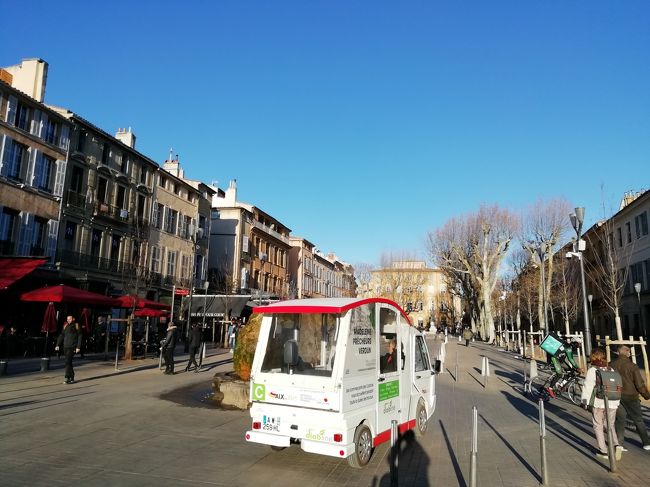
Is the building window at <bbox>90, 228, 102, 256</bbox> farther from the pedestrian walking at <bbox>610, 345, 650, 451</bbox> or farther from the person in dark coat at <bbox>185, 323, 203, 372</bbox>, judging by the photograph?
the pedestrian walking at <bbox>610, 345, 650, 451</bbox>

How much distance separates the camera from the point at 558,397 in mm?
13742

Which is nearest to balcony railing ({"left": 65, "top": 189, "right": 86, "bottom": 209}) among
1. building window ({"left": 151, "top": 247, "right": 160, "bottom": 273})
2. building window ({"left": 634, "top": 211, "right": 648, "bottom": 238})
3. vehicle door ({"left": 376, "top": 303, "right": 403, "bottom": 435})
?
building window ({"left": 151, "top": 247, "right": 160, "bottom": 273})

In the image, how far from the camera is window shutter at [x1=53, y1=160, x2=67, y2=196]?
2592 cm

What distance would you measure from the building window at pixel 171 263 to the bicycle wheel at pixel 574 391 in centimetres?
2942

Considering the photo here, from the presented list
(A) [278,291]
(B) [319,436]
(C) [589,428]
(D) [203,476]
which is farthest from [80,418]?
(A) [278,291]

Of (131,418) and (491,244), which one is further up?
(491,244)

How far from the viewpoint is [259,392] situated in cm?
671

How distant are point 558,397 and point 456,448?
7.65 m

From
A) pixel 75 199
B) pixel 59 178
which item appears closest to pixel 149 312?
pixel 75 199

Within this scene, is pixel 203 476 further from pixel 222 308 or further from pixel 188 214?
pixel 188 214

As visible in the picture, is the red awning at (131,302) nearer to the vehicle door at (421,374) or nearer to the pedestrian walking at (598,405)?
the vehicle door at (421,374)

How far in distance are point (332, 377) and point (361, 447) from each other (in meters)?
1.09

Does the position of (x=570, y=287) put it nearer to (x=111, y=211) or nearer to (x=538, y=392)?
(x=538, y=392)

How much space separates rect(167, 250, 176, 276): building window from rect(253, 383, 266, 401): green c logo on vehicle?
101 feet
